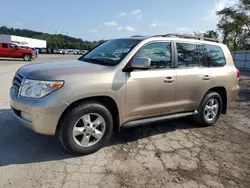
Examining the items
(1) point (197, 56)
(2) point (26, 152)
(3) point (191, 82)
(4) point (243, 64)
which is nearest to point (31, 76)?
(2) point (26, 152)

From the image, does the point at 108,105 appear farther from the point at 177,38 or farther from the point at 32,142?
the point at 177,38

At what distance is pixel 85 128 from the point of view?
11.1 ft

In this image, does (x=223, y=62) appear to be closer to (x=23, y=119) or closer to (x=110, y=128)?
(x=110, y=128)

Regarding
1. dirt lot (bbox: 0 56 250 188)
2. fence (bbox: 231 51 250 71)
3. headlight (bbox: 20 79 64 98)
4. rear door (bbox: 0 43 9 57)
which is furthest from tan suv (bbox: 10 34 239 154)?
fence (bbox: 231 51 250 71)

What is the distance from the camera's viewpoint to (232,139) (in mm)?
4441

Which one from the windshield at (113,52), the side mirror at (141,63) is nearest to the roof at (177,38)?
the windshield at (113,52)

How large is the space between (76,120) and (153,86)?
1.43 m

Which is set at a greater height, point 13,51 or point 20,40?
point 20,40

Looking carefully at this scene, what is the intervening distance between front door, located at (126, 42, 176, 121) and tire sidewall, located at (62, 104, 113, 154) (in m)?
0.39

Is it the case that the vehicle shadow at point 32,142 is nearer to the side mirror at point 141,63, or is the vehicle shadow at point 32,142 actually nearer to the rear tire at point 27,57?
the side mirror at point 141,63

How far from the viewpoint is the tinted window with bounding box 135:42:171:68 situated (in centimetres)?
387

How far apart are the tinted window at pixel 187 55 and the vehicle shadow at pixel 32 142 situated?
140 cm

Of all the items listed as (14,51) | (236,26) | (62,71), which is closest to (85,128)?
(62,71)

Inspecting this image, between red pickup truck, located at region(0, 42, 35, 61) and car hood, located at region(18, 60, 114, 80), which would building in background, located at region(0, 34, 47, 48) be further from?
car hood, located at region(18, 60, 114, 80)
